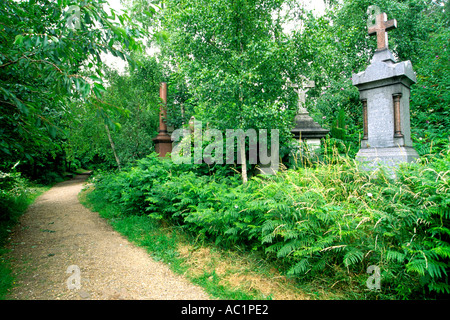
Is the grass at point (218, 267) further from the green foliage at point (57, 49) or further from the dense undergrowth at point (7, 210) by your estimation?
the green foliage at point (57, 49)

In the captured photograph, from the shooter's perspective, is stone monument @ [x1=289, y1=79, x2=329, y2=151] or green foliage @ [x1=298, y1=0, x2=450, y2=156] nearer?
green foliage @ [x1=298, y1=0, x2=450, y2=156]

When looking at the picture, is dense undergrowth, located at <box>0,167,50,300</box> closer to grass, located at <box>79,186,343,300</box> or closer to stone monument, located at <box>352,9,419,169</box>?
Result: grass, located at <box>79,186,343,300</box>

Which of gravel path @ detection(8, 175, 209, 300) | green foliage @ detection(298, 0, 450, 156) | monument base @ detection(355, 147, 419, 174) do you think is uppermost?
green foliage @ detection(298, 0, 450, 156)

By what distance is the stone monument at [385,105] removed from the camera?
4973 millimetres

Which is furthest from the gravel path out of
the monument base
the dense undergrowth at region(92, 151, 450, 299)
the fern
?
the monument base

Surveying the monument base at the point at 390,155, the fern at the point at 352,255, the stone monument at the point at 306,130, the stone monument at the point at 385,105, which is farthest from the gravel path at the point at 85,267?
the stone monument at the point at 306,130

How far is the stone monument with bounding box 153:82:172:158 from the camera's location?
34.7ft

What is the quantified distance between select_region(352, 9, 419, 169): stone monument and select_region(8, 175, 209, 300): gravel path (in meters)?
4.03

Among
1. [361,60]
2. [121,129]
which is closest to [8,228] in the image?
[121,129]

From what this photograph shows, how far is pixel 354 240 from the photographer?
290cm

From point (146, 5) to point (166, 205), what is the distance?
134 inches

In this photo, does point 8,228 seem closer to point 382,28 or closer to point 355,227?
point 355,227

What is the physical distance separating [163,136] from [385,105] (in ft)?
26.5

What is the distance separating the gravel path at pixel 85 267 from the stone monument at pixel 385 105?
403 centimetres
